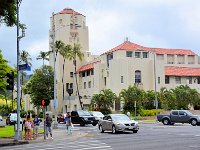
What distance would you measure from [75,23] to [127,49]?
18.7 meters

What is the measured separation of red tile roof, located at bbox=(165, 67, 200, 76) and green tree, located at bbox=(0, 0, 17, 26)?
58370 mm

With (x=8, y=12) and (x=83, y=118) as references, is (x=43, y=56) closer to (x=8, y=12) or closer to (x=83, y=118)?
(x=83, y=118)

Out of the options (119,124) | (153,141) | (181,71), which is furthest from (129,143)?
(181,71)

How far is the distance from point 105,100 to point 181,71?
20963 millimetres

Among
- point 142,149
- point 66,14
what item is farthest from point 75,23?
point 142,149

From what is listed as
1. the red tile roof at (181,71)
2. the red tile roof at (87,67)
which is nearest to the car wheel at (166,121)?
the red tile roof at (181,71)

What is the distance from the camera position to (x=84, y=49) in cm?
9356

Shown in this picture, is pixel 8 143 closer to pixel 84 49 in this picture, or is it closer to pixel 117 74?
pixel 117 74

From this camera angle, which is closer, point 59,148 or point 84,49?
point 59,148

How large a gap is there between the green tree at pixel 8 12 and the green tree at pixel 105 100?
148 feet

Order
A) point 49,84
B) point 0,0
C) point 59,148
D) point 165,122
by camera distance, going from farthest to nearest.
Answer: point 49,84 → point 165,122 → point 0,0 → point 59,148

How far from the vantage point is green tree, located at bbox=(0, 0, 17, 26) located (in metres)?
24.3

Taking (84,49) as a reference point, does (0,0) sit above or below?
below

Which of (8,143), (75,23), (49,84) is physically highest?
(75,23)
